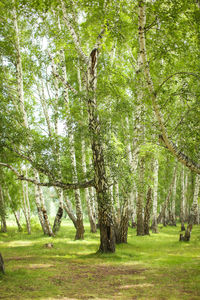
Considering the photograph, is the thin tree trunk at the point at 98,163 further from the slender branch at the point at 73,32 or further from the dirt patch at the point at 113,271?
the dirt patch at the point at 113,271

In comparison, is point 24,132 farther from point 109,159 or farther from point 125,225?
point 125,225

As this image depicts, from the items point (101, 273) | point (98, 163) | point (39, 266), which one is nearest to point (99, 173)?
point (98, 163)

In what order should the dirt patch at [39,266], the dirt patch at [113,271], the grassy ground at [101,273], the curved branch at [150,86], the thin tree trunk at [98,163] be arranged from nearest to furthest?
the grassy ground at [101,273] → the curved branch at [150,86] → the dirt patch at [113,271] → the dirt patch at [39,266] → the thin tree trunk at [98,163]

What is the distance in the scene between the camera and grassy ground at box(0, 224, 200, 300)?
24.2 feet

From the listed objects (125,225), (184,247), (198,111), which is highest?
(198,111)

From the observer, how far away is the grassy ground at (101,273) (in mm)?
7363

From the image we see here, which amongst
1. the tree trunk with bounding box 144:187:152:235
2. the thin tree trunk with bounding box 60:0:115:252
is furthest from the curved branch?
the tree trunk with bounding box 144:187:152:235

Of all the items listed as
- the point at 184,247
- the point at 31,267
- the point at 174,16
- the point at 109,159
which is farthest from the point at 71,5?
the point at 184,247

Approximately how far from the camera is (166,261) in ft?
38.4

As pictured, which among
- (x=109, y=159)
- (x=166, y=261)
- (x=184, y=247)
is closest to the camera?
(x=166, y=261)

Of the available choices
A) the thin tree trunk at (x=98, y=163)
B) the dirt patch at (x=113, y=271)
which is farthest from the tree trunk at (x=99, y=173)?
the dirt patch at (x=113, y=271)

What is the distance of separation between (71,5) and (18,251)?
11.8 m

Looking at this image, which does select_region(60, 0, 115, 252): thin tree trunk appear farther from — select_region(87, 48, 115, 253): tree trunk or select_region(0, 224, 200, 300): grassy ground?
select_region(0, 224, 200, 300): grassy ground

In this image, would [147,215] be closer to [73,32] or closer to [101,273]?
[101,273]
